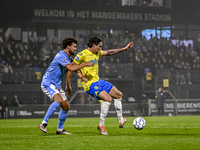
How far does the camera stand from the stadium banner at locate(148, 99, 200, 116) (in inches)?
999

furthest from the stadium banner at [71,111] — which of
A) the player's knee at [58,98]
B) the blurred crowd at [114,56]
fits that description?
the player's knee at [58,98]

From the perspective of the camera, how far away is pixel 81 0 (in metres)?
29.9

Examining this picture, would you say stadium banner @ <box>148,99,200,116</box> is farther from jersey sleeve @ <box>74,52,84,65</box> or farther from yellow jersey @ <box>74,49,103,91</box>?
jersey sleeve @ <box>74,52,84,65</box>

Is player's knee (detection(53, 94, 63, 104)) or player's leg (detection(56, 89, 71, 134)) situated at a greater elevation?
player's knee (detection(53, 94, 63, 104))

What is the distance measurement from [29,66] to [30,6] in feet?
18.9

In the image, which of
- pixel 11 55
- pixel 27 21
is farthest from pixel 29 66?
pixel 27 21

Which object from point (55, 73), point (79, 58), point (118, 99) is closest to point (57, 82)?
point (55, 73)

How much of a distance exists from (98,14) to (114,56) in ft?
14.8

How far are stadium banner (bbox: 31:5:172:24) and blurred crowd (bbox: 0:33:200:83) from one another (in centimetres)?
163

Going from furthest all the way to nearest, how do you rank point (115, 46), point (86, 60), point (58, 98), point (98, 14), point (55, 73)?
point (98, 14) < point (115, 46) < point (86, 60) < point (55, 73) < point (58, 98)

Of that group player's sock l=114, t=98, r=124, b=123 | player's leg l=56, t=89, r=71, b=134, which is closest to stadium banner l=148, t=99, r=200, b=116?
player's sock l=114, t=98, r=124, b=123

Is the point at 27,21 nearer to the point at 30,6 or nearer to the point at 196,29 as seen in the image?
the point at 30,6

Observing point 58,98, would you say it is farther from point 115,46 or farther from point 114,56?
point 115,46

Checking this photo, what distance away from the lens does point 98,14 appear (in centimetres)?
3061
